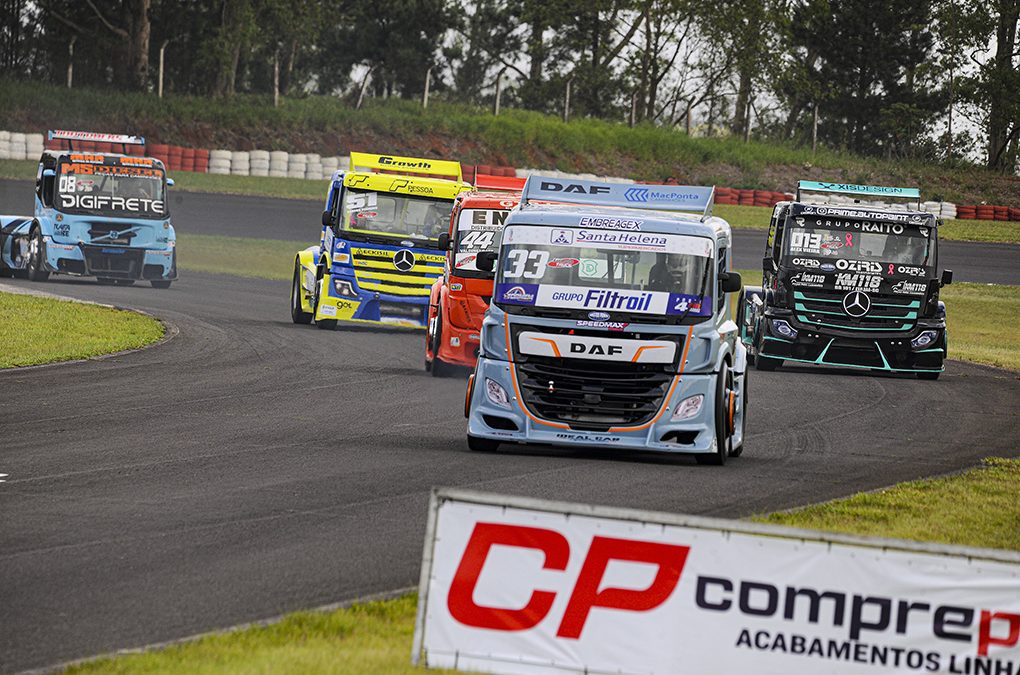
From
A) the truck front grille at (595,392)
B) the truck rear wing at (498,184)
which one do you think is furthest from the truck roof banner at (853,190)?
the truck front grille at (595,392)

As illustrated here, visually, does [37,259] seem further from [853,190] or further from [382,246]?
[853,190]

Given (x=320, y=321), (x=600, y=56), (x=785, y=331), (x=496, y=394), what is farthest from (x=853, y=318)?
(x=600, y=56)

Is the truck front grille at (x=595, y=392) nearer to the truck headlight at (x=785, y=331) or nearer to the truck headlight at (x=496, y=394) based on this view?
the truck headlight at (x=496, y=394)

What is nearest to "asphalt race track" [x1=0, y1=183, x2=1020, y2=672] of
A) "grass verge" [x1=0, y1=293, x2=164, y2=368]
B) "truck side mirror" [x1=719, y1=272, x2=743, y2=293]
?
"grass verge" [x1=0, y1=293, x2=164, y2=368]

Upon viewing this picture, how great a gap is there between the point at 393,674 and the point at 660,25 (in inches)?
2371

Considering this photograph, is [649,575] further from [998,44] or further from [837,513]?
[998,44]

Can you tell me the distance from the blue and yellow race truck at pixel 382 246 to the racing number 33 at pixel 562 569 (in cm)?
1788

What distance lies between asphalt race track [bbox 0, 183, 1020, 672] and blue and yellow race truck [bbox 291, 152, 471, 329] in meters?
1.16

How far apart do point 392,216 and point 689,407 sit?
12.2 metres

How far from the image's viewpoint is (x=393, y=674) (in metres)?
6.03

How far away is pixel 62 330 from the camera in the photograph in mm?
21734

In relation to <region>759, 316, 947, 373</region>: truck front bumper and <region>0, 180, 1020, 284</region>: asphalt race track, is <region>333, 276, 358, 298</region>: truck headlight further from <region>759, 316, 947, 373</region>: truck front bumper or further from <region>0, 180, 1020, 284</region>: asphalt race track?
<region>0, 180, 1020, 284</region>: asphalt race track

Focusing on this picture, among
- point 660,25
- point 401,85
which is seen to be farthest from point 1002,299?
point 401,85

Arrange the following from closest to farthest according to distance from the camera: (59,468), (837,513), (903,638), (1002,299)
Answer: (903,638) → (837,513) → (59,468) → (1002,299)
